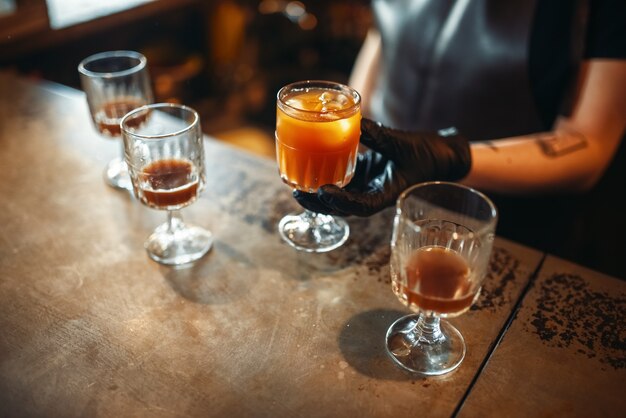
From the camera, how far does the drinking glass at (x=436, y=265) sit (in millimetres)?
934

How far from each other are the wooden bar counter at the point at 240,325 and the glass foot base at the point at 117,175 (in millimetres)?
34

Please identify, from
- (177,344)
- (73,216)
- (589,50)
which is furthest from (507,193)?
(73,216)

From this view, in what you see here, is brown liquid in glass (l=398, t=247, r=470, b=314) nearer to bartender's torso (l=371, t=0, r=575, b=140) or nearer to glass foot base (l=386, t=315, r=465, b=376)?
glass foot base (l=386, t=315, r=465, b=376)

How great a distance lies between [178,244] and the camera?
4.22ft

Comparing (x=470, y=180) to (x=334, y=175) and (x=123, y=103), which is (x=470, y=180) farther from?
(x=123, y=103)

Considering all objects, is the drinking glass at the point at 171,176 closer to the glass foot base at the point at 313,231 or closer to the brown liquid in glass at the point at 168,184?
the brown liquid in glass at the point at 168,184

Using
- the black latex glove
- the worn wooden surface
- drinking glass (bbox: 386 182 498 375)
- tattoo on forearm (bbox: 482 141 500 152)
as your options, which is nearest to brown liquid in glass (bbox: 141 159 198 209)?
the black latex glove

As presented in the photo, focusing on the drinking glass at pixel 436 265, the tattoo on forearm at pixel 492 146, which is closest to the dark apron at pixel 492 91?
the tattoo on forearm at pixel 492 146

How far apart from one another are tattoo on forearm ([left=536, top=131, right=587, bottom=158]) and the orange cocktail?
68 centimetres

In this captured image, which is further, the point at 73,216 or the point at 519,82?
the point at 519,82

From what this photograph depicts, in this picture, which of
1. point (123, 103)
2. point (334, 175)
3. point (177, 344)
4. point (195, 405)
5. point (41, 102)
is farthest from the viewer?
point (41, 102)

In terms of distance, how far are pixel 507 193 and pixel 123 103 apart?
3.66 feet

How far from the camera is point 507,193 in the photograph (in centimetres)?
166

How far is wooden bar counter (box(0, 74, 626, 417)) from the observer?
0.95 metres
